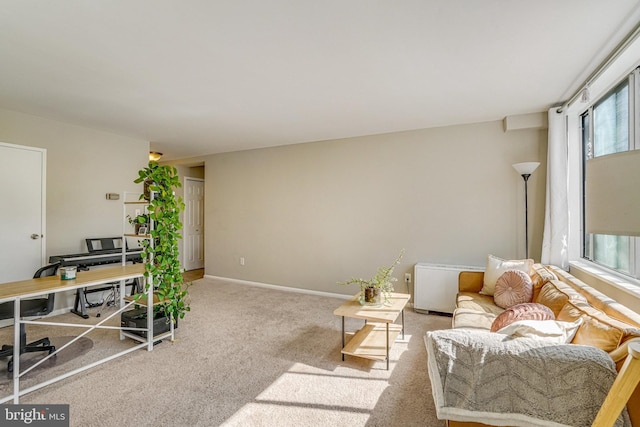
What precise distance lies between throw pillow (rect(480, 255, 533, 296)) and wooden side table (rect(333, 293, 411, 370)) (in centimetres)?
93

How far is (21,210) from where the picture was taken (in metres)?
3.53

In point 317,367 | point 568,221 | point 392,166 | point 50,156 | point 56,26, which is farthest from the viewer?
point 392,166

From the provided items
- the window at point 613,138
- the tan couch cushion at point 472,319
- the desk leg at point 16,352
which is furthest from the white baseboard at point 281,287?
the desk leg at point 16,352

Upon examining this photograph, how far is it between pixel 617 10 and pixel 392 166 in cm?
269

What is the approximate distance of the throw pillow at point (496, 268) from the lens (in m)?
3.03

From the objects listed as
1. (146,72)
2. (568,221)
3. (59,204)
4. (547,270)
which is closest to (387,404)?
(547,270)

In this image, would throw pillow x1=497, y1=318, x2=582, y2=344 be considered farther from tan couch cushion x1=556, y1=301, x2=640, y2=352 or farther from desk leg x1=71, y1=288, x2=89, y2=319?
desk leg x1=71, y1=288, x2=89, y2=319

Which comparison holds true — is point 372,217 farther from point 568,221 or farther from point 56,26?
point 56,26

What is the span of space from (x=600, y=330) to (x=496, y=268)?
179 cm

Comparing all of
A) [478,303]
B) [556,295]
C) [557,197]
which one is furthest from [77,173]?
[557,197]

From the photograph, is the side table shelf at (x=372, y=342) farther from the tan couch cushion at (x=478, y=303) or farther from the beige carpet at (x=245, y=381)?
the tan couch cushion at (x=478, y=303)

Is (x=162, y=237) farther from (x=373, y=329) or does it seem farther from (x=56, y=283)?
(x=373, y=329)

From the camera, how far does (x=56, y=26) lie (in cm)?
191

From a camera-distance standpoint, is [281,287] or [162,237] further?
[281,287]
